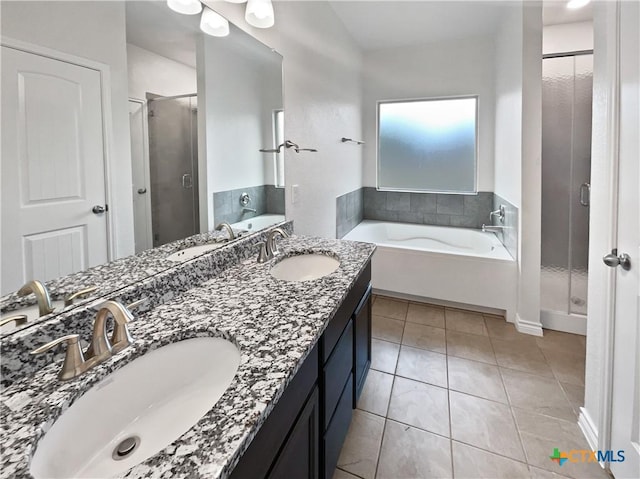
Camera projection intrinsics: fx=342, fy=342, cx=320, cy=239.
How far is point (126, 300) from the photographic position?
40.4 inches

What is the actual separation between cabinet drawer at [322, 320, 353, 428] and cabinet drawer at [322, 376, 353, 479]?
0.05 meters

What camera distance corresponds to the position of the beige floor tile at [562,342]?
7.79 feet

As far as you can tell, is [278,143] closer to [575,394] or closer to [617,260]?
[617,260]

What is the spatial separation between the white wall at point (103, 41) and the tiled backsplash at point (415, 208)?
8.23 ft

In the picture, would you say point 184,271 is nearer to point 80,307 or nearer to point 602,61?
point 80,307

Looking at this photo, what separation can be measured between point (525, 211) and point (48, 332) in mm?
2806

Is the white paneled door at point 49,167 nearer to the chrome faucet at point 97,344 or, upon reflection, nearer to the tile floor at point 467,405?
the chrome faucet at point 97,344

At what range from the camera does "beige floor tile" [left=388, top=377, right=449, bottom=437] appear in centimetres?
170

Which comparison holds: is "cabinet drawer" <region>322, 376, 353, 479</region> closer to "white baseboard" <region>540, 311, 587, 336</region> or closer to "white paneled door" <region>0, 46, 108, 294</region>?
"white paneled door" <region>0, 46, 108, 294</region>

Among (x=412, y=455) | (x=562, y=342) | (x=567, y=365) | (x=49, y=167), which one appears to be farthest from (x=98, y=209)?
(x=562, y=342)

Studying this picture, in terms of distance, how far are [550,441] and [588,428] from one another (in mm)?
185

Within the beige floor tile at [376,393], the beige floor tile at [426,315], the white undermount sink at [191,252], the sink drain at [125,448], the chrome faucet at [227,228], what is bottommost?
the beige floor tile at [376,393]

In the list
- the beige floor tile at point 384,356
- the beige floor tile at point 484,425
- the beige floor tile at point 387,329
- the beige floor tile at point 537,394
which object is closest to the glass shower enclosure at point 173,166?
the beige floor tile at point 384,356

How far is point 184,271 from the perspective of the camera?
128 cm
